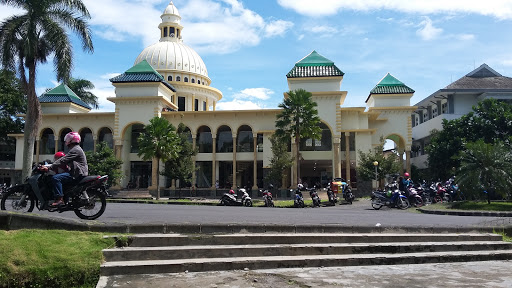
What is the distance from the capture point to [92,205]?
25.7ft

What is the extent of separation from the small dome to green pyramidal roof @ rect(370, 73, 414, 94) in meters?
22.9

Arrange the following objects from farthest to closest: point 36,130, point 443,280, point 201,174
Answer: point 201,174
point 36,130
point 443,280

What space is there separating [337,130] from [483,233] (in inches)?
1108

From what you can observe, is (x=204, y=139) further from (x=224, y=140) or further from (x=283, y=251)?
(x=283, y=251)

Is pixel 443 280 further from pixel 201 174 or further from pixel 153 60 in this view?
pixel 153 60

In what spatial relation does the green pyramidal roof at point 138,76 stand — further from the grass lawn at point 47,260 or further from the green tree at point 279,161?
the grass lawn at point 47,260

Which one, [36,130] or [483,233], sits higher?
[36,130]

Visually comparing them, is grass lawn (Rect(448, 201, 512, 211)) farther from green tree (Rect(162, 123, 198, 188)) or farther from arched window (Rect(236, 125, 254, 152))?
arched window (Rect(236, 125, 254, 152))

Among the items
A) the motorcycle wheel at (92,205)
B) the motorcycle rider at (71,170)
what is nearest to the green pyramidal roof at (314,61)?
the motorcycle wheel at (92,205)

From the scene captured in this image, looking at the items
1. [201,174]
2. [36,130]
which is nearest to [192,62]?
[201,174]

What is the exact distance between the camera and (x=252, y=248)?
6254 millimetres

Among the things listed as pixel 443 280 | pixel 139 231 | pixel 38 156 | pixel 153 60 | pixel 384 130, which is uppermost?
pixel 153 60

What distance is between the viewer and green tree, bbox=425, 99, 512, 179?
113ft

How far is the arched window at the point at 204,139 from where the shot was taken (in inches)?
1609
